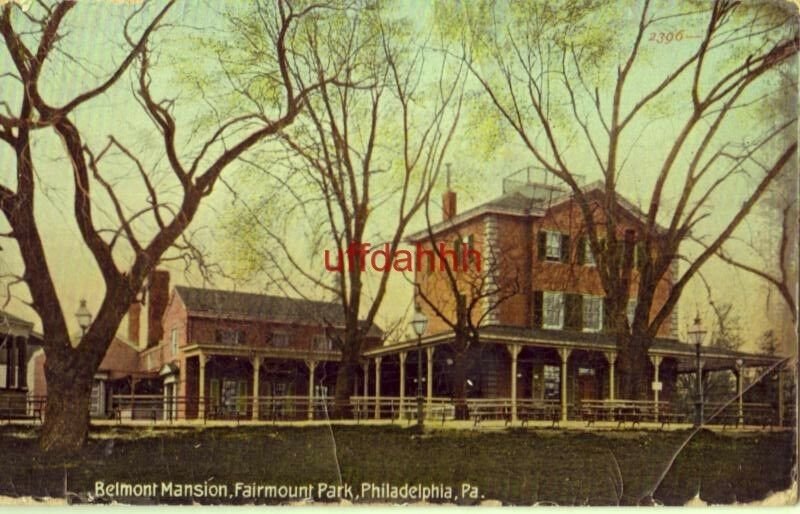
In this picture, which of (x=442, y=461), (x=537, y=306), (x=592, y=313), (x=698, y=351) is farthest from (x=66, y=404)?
(x=698, y=351)

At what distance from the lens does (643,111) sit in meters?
6.59

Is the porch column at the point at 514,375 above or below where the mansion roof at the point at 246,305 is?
below

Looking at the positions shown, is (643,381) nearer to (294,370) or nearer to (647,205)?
(647,205)

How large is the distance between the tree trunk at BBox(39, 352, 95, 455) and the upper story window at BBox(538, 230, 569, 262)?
2.90 metres

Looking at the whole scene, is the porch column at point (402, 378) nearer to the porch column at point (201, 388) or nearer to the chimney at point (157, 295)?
the porch column at point (201, 388)

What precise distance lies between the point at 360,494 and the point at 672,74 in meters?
3.30

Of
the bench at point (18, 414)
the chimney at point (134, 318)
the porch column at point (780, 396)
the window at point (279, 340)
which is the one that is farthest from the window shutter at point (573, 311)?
the bench at point (18, 414)

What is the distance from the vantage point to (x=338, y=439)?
6.37 m

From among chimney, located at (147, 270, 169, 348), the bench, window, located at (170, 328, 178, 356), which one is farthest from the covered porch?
the bench

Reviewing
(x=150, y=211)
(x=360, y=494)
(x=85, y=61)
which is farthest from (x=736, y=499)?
(x=85, y=61)

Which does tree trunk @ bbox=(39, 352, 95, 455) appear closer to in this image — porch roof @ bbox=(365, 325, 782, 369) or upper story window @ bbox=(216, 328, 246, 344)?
upper story window @ bbox=(216, 328, 246, 344)

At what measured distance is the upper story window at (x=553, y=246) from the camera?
6.64 m

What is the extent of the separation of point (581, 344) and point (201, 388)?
241 centimetres

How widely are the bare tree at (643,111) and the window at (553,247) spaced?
0.21m
